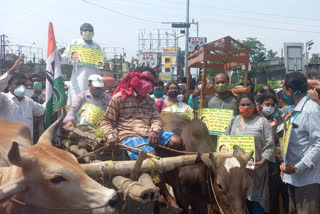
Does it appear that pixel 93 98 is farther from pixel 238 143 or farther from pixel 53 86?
pixel 238 143

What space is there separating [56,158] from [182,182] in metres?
2.13

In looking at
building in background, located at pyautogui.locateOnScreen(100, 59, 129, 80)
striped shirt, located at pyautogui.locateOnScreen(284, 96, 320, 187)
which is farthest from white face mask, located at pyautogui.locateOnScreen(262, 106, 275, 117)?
building in background, located at pyautogui.locateOnScreen(100, 59, 129, 80)

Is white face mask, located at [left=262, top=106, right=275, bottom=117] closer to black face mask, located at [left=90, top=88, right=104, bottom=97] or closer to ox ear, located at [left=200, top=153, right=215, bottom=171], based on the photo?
ox ear, located at [left=200, top=153, right=215, bottom=171]

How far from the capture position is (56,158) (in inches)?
104

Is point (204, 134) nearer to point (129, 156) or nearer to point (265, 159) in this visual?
point (265, 159)

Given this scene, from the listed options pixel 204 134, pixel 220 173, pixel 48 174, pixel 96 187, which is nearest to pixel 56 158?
pixel 48 174

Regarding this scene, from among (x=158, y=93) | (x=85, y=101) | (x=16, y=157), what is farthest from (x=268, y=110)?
(x=16, y=157)

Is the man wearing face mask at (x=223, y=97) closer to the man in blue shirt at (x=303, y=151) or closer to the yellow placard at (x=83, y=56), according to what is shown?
the man in blue shirt at (x=303, y=151)

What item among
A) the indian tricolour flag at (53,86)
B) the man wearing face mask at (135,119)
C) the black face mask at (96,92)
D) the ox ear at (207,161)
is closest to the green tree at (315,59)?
the black face mask at (96,92)

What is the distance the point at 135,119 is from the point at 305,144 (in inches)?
82.3

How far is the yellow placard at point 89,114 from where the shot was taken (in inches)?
213

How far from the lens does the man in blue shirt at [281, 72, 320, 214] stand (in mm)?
3889

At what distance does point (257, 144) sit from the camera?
4.68m

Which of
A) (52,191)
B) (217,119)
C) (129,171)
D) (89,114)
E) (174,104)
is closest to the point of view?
(52,191)
